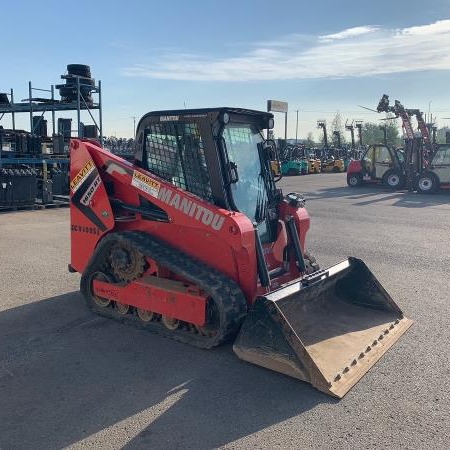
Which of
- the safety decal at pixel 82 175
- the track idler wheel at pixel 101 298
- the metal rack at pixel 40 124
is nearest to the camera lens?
the track idler wheel at pixel 101 298

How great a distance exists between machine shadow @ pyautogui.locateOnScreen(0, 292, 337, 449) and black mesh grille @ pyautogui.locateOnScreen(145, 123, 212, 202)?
1.56m

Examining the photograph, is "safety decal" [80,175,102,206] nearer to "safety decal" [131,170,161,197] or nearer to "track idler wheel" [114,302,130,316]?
"safety decal" [131,170,161,197]

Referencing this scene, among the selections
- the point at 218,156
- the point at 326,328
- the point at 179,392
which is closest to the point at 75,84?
the point at 218,156

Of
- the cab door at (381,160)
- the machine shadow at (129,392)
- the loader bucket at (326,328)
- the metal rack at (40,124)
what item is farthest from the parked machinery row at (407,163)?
the machine shadow at (129,392)

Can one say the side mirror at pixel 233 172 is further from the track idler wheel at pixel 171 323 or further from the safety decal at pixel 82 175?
the safety decal at pixel 82 175

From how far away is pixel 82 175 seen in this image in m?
5.46

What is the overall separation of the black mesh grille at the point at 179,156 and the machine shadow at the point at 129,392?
1563 mm

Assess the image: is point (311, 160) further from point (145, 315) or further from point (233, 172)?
point (145, 315)

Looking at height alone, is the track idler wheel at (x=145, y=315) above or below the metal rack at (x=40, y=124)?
below

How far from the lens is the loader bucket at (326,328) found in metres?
3.81

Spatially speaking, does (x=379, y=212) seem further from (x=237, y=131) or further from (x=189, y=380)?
(x=189, y=380)

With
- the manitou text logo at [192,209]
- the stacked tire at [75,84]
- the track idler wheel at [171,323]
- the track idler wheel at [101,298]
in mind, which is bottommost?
the track idler wheel at [171,323]

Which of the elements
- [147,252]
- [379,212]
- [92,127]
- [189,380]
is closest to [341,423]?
[189,380]

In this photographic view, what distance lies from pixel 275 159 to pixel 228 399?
2.87 m
